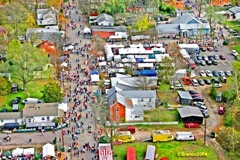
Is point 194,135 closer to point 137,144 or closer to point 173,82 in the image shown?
point 137,144

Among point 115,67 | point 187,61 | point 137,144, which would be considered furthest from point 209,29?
point 137,144

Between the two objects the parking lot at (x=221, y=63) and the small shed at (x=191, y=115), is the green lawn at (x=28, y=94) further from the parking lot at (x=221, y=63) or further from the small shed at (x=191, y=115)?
the parking lot at (x=221, y=63)

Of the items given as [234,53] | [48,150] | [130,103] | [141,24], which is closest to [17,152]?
[48,150]

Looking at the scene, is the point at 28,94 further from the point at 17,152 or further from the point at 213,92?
the point at 213,92

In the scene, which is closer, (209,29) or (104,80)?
(104,80)

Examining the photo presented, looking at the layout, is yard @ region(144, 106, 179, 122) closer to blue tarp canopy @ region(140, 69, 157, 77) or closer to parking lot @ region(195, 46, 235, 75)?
blue tarp canopy @ region(140, 69, 157, 77)

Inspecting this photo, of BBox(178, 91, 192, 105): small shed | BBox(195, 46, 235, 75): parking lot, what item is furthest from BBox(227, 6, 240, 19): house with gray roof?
BBox(178, 91, 192, 105): small shed

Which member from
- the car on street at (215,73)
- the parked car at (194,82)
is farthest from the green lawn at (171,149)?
the car on street at (215,73)
